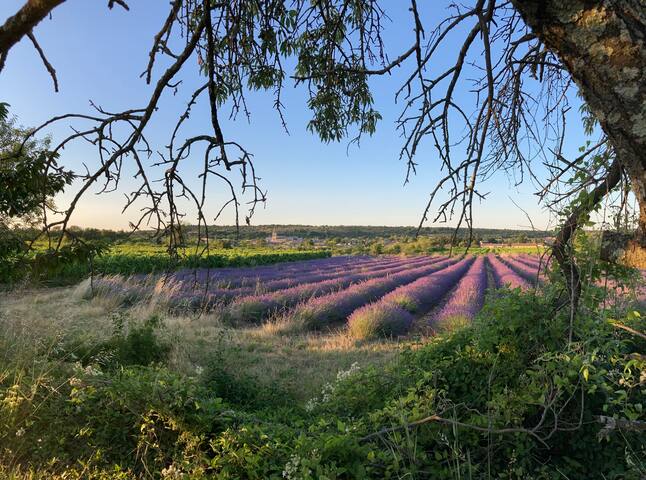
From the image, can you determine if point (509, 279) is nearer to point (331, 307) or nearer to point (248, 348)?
point (331, 307)

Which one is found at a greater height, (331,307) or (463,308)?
(463,308)

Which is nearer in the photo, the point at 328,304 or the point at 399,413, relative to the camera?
the point at 399,413

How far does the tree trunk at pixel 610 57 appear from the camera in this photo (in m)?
1.18

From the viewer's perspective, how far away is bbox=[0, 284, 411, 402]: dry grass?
5520 millimetres

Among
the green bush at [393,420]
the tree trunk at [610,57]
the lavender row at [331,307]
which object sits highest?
the tree trunk at [610,57]

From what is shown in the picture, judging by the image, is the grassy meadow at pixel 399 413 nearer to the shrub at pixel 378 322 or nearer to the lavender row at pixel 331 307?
the shrub at pixel 378 322

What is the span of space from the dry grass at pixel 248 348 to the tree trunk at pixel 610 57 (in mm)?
4423

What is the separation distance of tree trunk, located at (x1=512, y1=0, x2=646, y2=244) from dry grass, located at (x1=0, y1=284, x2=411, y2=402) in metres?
4.42

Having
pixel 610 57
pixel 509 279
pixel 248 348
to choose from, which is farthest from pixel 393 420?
pixel 509 279

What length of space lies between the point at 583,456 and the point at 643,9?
9.30 ft

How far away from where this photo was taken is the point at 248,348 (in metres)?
7.98

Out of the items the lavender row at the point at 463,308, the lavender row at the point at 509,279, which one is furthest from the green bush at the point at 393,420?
the lavender row at the point at 463,308

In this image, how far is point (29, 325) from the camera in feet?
18.7

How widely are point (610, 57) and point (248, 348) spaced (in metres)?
7.67
